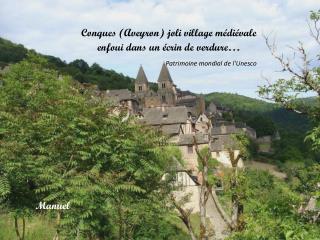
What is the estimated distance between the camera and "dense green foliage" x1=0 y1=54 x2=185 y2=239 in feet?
42.4

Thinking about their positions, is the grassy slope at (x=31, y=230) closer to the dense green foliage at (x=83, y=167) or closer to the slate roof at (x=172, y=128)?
the dense green foliage at (x=83, y=167)

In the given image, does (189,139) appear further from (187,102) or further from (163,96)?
(187,102)

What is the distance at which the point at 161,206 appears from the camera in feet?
61.9

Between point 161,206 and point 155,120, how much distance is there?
50.9m

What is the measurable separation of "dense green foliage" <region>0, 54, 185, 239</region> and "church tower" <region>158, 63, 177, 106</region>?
96465 mm

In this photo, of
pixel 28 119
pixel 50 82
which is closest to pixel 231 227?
pixel 28 119

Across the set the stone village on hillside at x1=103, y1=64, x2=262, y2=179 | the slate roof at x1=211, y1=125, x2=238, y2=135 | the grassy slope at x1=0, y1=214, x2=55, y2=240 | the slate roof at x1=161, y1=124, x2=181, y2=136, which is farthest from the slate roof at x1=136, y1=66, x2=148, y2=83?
the grassy slope at x1=0, y1=214, x2=55, y2=240

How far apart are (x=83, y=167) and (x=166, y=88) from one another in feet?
346

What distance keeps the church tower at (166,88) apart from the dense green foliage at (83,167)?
96.5 m

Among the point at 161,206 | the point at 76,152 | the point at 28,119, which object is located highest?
the point at 28,119

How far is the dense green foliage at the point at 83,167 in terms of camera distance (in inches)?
509

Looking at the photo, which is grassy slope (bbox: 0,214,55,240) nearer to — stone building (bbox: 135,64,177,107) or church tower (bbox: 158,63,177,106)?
stone building (bbox: 135,64,177,107)

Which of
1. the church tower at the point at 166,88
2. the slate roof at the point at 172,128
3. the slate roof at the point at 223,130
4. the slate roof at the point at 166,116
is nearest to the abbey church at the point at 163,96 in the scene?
the church tower at the point at 166,88

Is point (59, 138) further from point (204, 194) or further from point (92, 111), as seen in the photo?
point (204, 194)
